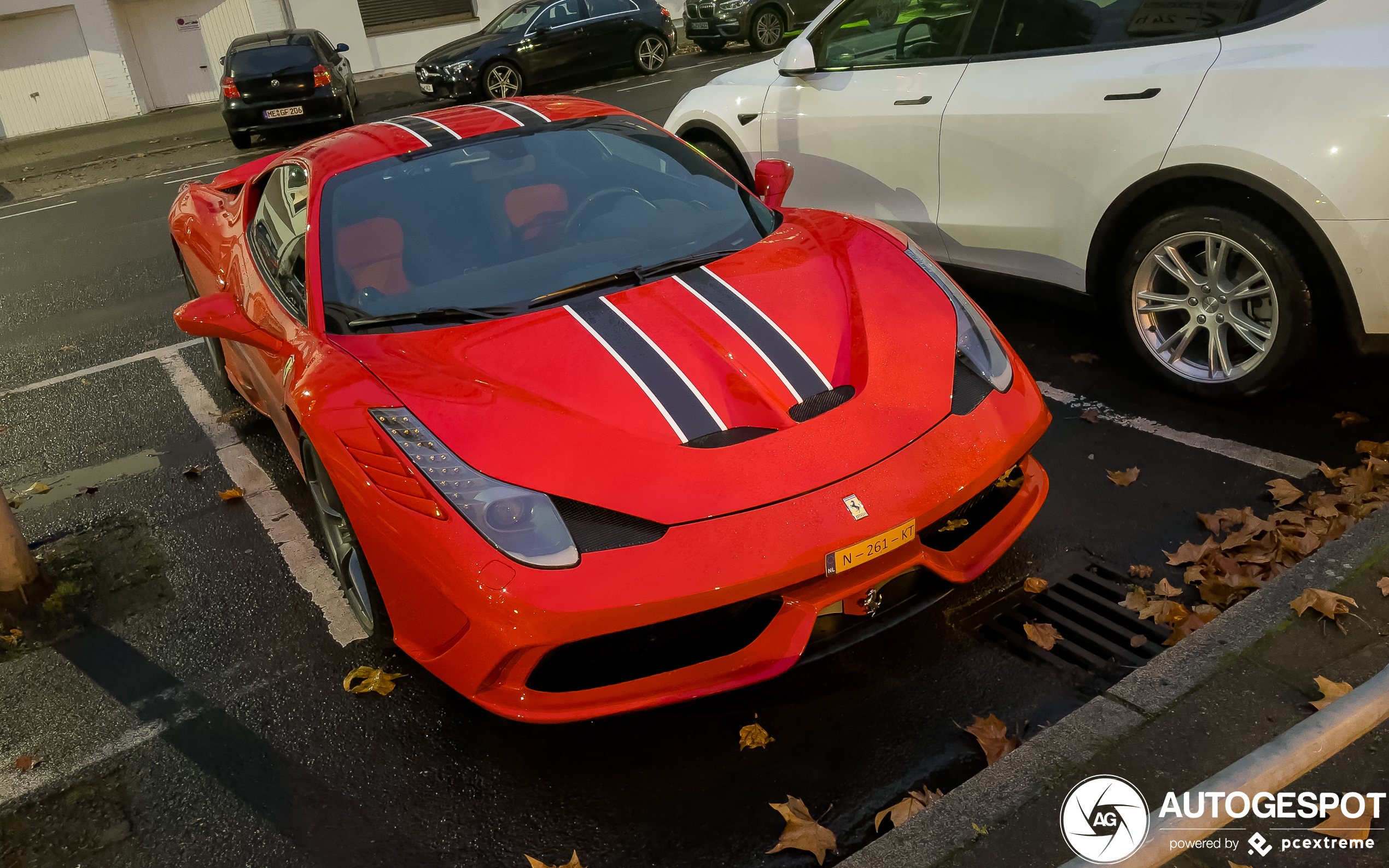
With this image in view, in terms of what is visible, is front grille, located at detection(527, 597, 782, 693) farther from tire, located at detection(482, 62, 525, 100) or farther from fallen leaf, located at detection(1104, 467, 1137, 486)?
tire, located at detection(482, 62, 525, 100)

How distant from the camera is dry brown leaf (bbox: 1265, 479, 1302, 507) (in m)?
3.47

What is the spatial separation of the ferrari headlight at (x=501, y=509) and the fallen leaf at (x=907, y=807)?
96 cm

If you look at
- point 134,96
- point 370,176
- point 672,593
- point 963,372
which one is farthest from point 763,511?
point 134,96

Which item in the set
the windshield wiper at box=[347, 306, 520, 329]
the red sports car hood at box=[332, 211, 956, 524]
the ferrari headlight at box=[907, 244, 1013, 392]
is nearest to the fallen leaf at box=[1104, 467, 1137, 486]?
the ferrari headlight at box=[907, 244, 1013, 392]

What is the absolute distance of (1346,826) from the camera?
2207 mm

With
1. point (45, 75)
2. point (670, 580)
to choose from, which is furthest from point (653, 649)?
point (45, 75)

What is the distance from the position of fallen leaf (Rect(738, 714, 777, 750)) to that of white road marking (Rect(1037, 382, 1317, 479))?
7.16ft

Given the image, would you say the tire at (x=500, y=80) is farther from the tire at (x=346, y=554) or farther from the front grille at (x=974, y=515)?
the front grille at (x=974, y=515)

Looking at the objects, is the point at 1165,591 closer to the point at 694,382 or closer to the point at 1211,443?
the point at 1211,443

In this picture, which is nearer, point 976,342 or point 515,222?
point 976,342

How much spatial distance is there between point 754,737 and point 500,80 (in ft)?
49.9

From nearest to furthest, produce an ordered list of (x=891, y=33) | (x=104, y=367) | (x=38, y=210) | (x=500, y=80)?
(x=891, y=33), (x=104, y=367), (x=38, y=210), (x=500, y=80)

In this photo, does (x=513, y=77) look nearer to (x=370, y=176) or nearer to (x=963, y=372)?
(x=370, y=176)

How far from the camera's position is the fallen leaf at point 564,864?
2430 mm
